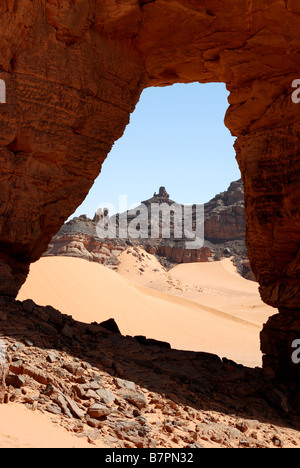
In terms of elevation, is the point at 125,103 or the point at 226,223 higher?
the point at 125,103

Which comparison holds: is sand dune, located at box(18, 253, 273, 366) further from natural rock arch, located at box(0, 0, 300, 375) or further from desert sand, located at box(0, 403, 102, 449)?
desert sand, located at box(0, 403, 102, 449)

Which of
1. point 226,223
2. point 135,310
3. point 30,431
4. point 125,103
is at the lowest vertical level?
point 135,310

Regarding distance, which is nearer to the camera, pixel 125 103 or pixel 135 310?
pixel 125 103

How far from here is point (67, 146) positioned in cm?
902

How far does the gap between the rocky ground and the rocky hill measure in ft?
106

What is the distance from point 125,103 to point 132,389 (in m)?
6.36

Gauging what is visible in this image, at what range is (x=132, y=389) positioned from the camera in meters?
6.54

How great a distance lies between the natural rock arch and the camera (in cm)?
848

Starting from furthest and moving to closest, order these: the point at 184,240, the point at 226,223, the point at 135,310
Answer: the point at 184,240 < the point at 226,223 < the point at 135,310

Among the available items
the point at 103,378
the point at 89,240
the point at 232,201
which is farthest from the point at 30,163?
the point at 232,201

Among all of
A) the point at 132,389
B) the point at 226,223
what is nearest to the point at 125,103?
the point at 132,389

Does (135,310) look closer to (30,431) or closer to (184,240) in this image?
(30,431)

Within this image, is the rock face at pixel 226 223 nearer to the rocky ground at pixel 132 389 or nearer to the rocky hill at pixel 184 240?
the rocky hill at pixel 184 240
